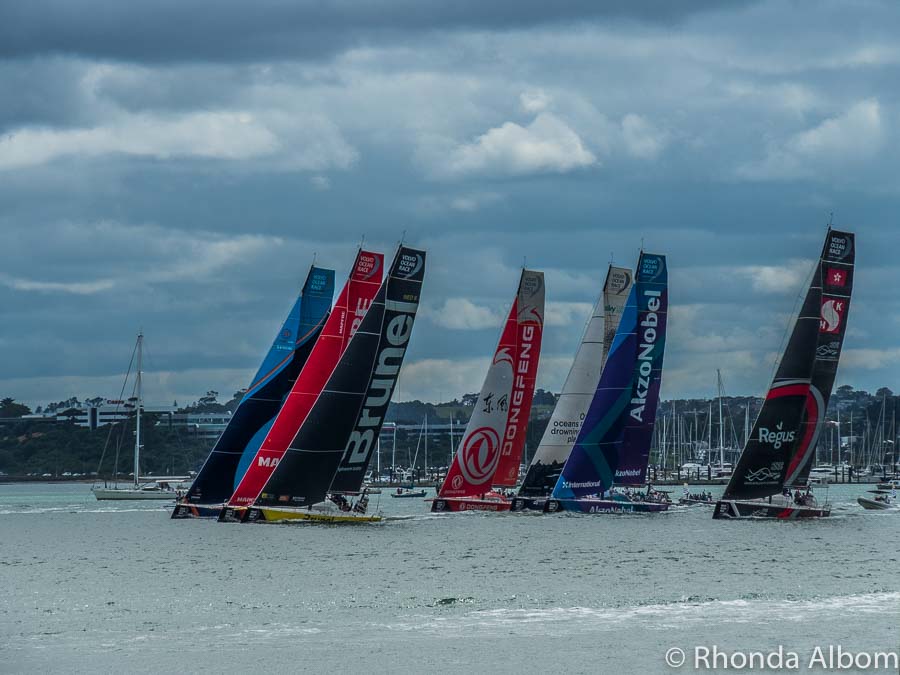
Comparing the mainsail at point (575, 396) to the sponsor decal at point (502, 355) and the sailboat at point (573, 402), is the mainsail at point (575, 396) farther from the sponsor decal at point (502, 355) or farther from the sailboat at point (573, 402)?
the sponsor decal at point (502, 355)

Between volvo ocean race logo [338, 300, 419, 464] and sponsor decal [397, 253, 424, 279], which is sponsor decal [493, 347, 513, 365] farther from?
sponsor decal [397, 253, 424, 279]

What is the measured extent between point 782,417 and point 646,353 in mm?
9293

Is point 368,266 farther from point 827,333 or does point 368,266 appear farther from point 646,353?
Answer: point 827,333

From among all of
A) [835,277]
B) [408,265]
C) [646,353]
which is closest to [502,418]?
[646,353]

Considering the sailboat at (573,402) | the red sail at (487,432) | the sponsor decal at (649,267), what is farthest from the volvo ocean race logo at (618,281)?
the red sail at (487,432)

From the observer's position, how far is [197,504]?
71.3 metres

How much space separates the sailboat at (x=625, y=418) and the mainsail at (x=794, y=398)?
5.63 metres

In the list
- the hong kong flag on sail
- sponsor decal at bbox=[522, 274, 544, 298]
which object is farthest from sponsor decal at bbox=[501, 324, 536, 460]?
the hong kong flag on sail

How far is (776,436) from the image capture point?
65625 millimetres

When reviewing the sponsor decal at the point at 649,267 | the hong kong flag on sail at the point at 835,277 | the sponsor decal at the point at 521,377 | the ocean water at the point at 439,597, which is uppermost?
the sponsor decal at the point at 649,267

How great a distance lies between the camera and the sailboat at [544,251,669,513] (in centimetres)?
7012

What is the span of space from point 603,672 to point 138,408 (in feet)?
306

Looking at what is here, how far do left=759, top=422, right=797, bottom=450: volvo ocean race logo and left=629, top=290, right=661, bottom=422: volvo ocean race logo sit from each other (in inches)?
316

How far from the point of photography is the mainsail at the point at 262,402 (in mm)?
69688
